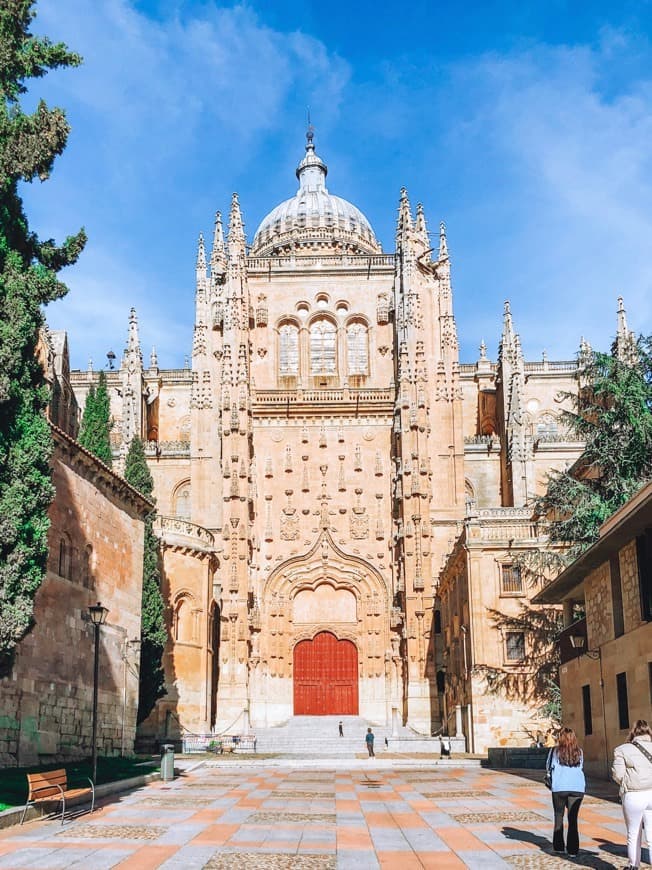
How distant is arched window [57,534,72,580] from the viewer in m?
24.1

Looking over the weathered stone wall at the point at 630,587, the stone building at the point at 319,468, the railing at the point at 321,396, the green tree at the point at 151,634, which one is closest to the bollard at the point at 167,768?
the weathered stone wall at the point at 630,587

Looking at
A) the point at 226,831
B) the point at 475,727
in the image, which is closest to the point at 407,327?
the point at 475,727

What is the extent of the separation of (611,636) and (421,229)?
36111mm

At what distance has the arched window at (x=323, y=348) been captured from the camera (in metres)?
52.2

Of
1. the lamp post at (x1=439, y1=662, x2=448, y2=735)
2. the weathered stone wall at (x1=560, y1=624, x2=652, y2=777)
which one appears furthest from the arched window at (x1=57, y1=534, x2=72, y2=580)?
the lamp post at (x1=439, y1=662, x2=448, y2=735)

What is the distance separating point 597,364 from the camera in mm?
30359

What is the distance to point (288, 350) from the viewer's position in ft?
173

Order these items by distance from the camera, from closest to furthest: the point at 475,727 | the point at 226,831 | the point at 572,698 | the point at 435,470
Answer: the point at 226,831, the point at 572,698, the point at 475,727, the point at 435,470

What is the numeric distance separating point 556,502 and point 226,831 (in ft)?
65.6

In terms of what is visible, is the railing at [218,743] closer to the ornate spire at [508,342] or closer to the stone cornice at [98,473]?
the stone cornice at [98,473]

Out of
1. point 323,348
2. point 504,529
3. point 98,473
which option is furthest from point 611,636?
point 323,348

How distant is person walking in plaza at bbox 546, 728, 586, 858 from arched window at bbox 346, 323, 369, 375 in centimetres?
4133

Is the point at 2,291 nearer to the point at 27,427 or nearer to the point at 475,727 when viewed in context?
the point at 27,427

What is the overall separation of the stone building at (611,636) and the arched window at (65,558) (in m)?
11.8
